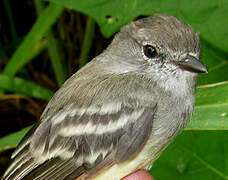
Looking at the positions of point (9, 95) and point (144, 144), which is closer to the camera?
point (144, 144)

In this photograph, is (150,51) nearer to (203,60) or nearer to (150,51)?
(150,51)

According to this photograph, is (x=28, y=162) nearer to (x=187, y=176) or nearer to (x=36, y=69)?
(x=187, y=176)

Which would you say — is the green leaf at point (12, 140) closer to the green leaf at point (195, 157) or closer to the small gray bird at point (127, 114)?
the small gray bird at point (127, 114)

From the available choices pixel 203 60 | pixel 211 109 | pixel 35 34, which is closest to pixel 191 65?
pixel 211 109

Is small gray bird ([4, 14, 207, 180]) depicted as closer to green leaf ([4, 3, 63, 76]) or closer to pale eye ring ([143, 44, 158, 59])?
pale eye ring ([143, 44, 158, 59])

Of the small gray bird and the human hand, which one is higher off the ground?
the small gray bird

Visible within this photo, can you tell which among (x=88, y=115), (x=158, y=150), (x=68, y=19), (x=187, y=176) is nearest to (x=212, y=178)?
(x=187, y=176)

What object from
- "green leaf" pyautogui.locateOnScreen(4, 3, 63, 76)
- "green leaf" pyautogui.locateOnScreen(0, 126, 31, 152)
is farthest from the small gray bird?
"green leaf" pyautogui.locateOnScreen(4, 3, 63, 76)
